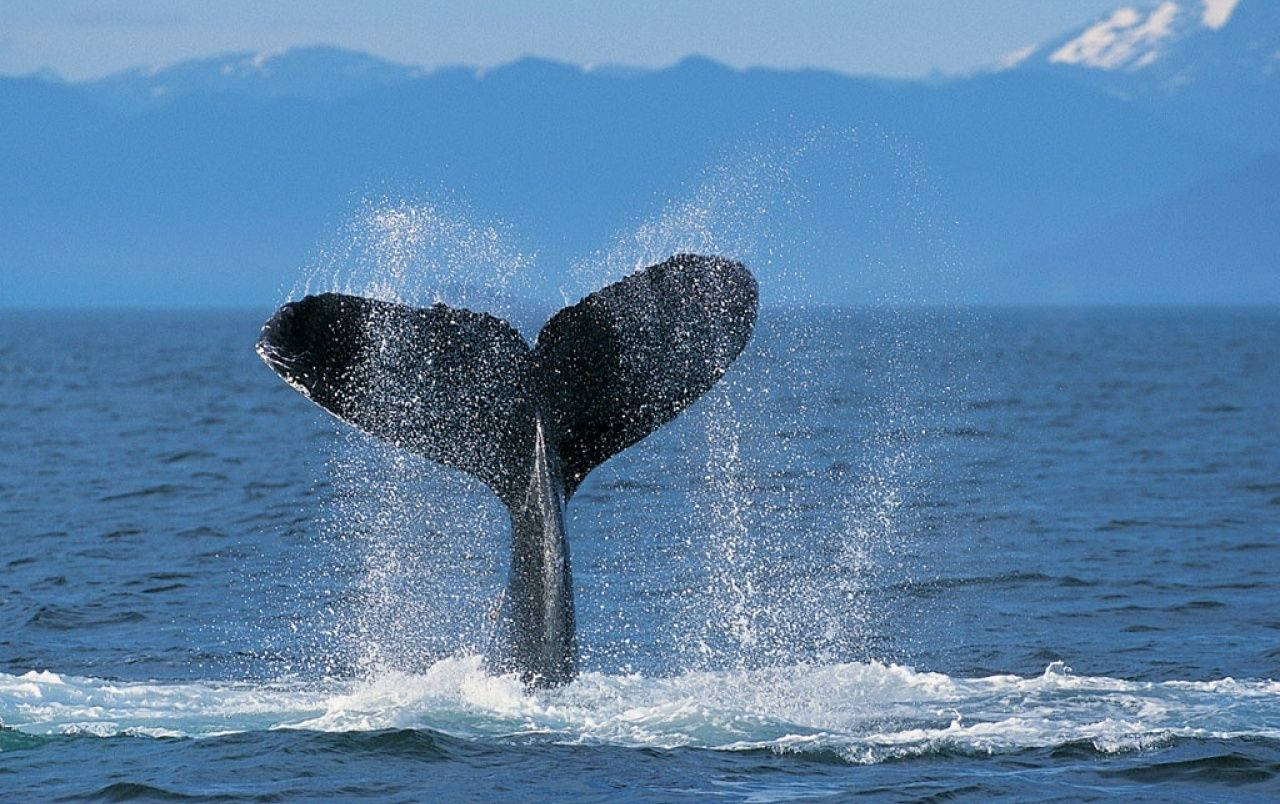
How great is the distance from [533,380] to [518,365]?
14cm

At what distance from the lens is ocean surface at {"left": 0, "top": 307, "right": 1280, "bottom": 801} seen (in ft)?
30.4

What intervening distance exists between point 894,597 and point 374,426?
652cm

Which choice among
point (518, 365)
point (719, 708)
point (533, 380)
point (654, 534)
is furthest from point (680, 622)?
point (654, 534)

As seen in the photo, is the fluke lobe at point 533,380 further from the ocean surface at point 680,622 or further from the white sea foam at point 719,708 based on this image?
the ocean surface at point 680,622

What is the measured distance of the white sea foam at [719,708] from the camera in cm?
967

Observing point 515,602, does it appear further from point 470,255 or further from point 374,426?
point 470,255

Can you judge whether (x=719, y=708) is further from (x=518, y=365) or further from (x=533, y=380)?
(x=518, y=365)

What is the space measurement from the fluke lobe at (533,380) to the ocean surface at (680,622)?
588 mm

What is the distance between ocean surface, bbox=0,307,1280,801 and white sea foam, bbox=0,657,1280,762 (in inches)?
1.2

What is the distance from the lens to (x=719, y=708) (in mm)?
10320

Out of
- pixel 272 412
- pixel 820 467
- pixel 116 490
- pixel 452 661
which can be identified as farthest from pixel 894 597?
pixel 272 412

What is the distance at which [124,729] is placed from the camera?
10.0 metres

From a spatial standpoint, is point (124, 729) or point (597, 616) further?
point (597, 616)

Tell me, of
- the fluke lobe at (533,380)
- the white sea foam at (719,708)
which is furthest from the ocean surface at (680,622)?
the fluke lobe at (533,380)
